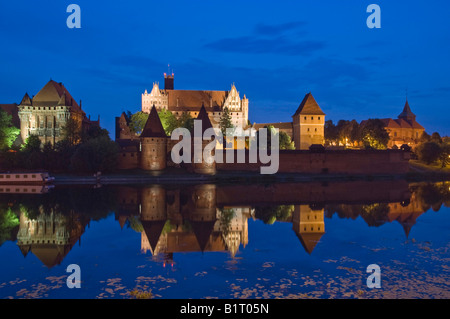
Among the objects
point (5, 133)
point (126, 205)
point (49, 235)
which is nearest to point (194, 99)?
point (5, 133)

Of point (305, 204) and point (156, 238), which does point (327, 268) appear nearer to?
point (156, 238)

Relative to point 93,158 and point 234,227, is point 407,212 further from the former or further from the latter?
point 93,158

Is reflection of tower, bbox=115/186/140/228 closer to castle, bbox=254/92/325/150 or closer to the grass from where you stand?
the grass

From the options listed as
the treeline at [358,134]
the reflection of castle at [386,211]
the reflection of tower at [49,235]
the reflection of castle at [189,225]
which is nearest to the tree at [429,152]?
the treeline at [358,134]

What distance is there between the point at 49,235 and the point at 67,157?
976 inches

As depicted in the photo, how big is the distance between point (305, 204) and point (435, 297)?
1238 cm

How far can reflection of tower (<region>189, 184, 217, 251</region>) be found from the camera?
1211 centimetres

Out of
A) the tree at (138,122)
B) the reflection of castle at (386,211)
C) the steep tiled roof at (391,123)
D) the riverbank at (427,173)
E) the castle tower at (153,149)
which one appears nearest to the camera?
the reflection of castle at (386,211)

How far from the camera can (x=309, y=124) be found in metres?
55.5

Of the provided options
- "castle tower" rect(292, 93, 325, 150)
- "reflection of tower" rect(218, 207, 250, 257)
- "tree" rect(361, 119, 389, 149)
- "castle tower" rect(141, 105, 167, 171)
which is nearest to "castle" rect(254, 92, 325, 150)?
"castle tower" rect(292, 93, 325, 150)

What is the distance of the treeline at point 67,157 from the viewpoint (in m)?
33.2

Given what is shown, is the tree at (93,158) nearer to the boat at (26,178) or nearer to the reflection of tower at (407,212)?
the boat at (26,178)

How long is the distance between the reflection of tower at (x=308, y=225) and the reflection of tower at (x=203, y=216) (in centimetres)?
281

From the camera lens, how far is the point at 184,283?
769 centimetres
